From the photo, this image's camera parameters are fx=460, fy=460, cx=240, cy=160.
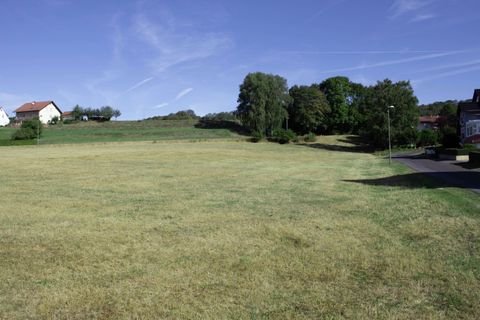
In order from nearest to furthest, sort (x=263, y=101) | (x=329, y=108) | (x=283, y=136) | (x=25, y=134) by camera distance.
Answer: (x=25, y=134) < (x=283, y=136) < (x=263, y=101) < (x=329, y=108)

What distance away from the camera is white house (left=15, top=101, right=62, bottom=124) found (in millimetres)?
152875

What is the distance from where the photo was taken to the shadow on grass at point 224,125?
109 metres

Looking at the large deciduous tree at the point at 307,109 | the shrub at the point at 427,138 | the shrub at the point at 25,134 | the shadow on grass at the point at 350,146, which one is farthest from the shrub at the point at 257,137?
the shrub at the point at 25,134

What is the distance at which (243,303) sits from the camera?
20.5 feet

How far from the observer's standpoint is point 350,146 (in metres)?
93.0

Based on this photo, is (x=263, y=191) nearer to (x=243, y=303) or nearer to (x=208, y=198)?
(x=208, y=198)

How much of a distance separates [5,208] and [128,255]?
8233 mm

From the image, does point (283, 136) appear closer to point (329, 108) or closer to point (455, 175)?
point (329, 108)

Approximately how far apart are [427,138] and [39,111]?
12128 centimetres

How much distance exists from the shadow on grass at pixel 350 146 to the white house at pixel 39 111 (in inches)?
3806

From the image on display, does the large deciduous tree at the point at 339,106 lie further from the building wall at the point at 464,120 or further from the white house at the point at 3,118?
the white house at the point at 3,118

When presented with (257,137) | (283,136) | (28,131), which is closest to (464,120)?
(283,136)

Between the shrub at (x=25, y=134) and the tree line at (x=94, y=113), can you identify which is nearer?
the shrub at (x=25, y=134)

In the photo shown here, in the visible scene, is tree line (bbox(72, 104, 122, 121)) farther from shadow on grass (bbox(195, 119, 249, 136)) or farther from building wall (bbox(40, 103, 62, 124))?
shadow on grass (bbox(195, 119, 249, 136))
